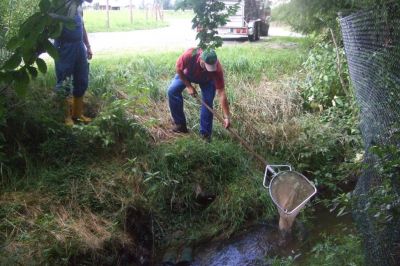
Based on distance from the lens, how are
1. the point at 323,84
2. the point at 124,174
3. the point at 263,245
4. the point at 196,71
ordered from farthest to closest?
the point at 323,84
the point at 196,71
the point at 124,174
the point at 263,245

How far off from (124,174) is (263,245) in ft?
5.38

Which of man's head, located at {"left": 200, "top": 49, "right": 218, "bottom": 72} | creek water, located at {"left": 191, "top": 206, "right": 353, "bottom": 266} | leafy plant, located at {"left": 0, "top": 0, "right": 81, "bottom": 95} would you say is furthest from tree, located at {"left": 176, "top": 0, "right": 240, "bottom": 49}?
man's head, located at {"left": 200, "top": 49, "right": 218, "bottom": 72}

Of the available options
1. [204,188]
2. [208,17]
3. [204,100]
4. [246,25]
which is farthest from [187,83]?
[246,25]

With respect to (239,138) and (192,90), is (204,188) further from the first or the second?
(192,90)

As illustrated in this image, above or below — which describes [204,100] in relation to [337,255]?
above

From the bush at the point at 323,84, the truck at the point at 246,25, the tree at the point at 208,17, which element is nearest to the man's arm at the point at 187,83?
the bush at the point at 323,84

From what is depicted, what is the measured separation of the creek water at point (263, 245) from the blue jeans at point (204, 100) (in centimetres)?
146

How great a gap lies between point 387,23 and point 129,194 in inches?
114

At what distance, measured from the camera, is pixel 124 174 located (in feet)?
15.5

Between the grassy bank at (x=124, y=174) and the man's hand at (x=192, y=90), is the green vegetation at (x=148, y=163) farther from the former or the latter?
the man's hand at (x=192, y=90)

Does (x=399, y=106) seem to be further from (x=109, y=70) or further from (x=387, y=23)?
(x=109, y=70)

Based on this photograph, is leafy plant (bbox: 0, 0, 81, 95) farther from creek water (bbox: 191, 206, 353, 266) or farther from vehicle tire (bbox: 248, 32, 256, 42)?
vehicle tire (bbox: 248, 32, 256, 42)

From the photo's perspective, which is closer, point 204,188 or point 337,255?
point 337,255

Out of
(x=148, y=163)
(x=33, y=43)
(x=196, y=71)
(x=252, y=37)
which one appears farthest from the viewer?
(x=252, y=37)
